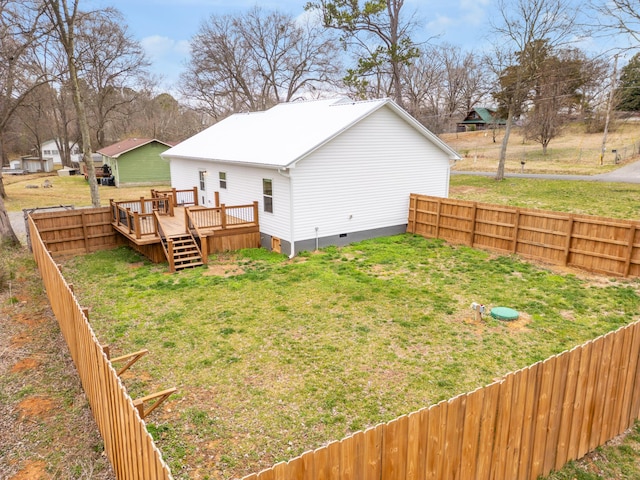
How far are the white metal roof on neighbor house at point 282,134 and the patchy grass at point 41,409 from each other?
7745 mm

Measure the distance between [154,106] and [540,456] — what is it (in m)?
59.7

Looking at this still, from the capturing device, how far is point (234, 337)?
8.38 meters

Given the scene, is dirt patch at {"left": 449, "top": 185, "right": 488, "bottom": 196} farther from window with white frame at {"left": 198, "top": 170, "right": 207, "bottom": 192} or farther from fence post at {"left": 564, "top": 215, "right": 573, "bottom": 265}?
window with white frame at {"left": 198, "top": 170, "right": 207, "bottom": 192}

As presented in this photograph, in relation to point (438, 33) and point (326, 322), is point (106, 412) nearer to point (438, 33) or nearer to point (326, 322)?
point (326, 322)

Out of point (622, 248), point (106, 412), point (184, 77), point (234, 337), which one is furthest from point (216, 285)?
point (184, 77)

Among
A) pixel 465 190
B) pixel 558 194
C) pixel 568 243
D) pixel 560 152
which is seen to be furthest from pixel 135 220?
pixel 560 152

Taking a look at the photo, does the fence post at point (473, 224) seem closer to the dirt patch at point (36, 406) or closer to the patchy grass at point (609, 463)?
the patchy grass at point (609, 463)

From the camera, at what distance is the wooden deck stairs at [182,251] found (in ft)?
42.4

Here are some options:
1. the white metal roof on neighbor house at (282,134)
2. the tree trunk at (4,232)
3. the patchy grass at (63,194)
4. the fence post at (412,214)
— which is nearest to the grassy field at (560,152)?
the fence post at (412,214)

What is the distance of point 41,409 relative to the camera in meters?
5.83

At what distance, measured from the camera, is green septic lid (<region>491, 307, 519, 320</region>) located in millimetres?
8891

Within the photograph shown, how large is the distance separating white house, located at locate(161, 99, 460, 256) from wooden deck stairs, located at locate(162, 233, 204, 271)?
8.40 feet

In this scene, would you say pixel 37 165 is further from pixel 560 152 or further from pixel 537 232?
pixel 560 152

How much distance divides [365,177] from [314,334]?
27.3ft
